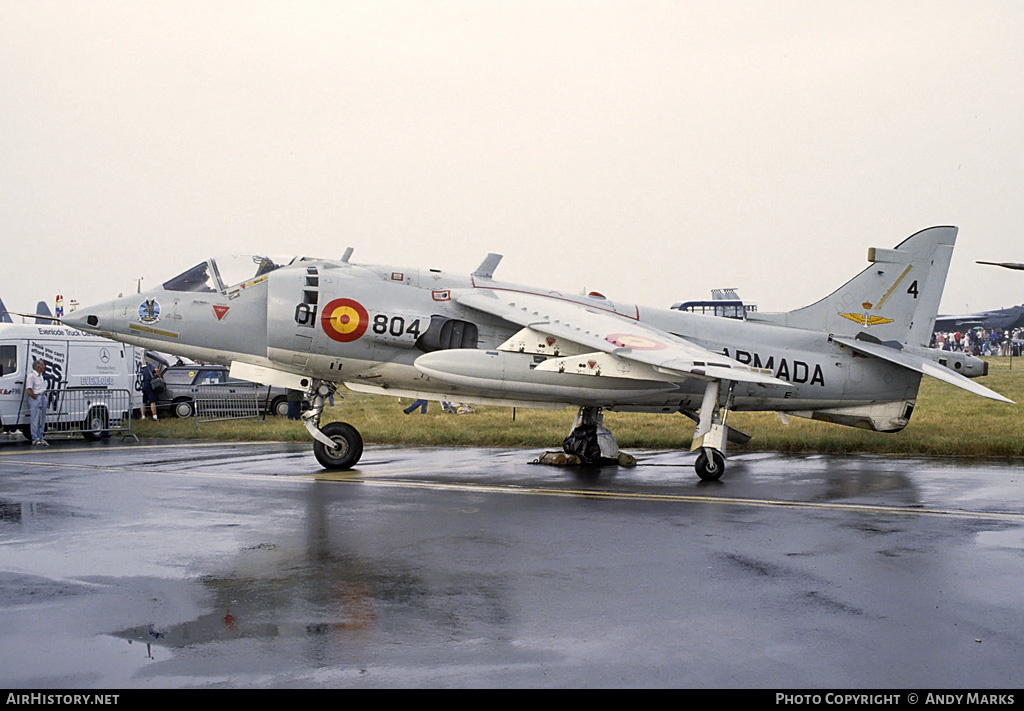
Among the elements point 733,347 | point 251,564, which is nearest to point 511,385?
point 733,347

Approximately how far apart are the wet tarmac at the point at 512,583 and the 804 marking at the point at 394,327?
246cm

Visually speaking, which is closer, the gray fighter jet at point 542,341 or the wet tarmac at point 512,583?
the wet tarmac at point 512,583

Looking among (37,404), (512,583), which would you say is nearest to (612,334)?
(512,583)

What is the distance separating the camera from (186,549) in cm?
812

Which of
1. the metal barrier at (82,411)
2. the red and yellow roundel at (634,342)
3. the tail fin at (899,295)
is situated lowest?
the metal barrier at (82,411)

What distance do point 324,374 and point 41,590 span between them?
7.58 metres

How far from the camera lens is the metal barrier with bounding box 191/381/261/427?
2903 cm

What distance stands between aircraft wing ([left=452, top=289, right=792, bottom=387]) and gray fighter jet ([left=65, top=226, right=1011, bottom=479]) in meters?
0.04

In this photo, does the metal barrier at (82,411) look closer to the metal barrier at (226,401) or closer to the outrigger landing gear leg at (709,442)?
the metal barrier at (226,401)

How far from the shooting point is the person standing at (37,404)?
67.2 ft

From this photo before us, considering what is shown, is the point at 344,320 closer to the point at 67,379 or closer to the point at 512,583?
the point at 512,583

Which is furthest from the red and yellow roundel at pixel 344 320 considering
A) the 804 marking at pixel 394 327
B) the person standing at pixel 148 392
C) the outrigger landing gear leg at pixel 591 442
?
the person standing at pixel 148 392
